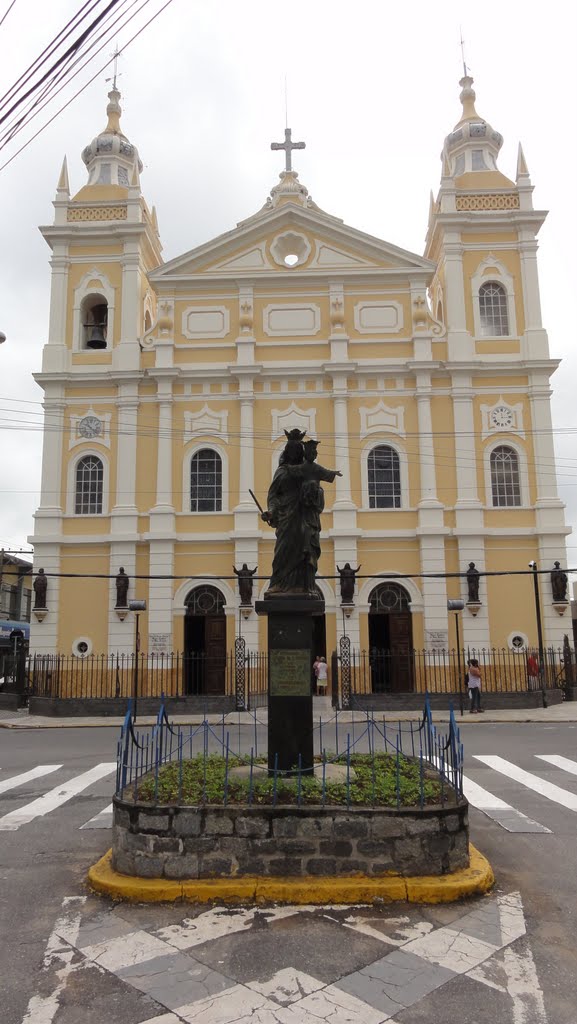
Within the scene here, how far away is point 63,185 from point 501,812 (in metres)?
25.6

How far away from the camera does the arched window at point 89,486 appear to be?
2503 cm

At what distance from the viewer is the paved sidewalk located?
62.3ft

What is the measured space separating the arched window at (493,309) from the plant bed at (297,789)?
20.9 metres

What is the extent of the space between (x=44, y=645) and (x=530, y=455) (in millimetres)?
16414

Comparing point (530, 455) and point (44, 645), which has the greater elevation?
point (530, 455)

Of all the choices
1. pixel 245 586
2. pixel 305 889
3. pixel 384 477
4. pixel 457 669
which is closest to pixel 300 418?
pixel 384 477

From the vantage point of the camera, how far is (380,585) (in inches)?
945

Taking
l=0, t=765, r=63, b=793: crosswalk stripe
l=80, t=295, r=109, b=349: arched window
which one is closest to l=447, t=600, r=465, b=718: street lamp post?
l=0, t=765, r=63, b=793: crosswalk stripe

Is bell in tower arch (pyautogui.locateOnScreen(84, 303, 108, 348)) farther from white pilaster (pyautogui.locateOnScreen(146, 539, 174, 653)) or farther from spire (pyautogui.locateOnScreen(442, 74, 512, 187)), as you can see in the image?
spire (pyautogui.locateOnScreen(442, 74, 512, 187))

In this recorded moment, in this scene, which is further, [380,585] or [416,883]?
[380,585]

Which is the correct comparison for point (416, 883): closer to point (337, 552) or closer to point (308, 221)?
point (337, 552)

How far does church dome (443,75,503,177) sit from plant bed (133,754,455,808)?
2503cm

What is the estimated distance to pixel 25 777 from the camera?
465 inches

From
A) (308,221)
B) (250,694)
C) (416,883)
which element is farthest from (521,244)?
(416,883)
